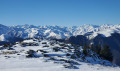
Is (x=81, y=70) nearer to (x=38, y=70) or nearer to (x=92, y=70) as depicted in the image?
(x=92, y=70)

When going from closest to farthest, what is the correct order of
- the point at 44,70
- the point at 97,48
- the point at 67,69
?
the point at 44,70 < the point at 67,69 < the point at 97,48

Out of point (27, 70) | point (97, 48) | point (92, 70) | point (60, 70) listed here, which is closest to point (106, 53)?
point (97, 48)

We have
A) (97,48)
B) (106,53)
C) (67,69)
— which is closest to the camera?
(67,69)

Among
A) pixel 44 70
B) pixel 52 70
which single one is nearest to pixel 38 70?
pixel 44 70

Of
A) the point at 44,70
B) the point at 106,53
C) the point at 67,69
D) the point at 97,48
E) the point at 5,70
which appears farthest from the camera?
the point at 97,48

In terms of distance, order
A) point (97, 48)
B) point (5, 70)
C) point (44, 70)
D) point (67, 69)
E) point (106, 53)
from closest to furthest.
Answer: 1. point (5, 70)
2. point (44, 70)
3. point (67, 69)
4. point (106, 53)
5. point (97, 48)

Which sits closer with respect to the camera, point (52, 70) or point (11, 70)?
point (11, 70)

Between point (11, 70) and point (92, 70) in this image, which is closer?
point (11, 70)

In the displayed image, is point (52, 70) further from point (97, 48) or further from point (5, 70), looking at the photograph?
point (97, 48)

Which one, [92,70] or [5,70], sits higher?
[5,70]
